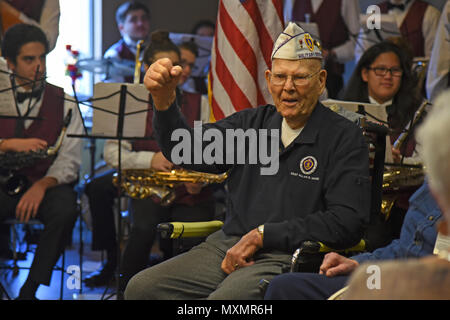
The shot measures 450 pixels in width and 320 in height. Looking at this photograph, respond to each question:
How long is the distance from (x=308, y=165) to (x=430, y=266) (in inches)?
62.4

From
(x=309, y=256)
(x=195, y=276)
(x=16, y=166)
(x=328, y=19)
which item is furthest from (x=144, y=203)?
(x=328, y=19)

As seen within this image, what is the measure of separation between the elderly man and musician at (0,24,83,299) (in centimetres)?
157

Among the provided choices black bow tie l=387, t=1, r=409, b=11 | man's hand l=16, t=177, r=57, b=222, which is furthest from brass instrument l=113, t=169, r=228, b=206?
black bow tie l=387, t=1, r=409, b=11

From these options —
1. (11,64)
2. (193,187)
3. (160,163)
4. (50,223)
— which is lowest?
(50,223)

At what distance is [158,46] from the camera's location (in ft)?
14.5

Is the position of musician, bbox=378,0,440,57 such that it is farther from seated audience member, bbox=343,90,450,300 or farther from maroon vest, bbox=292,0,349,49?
seated audience member, bbox=343,90,450,300

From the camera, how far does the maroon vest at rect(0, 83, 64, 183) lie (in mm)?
4355

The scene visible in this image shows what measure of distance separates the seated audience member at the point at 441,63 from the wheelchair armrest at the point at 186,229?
9.07ft

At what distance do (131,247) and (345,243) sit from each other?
6.01 feet

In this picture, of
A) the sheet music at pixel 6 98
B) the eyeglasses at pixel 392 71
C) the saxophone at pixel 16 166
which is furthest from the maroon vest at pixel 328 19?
the sheet music at pixel 6 98

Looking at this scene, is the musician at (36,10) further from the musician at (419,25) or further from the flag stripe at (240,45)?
the musician at (419,25)

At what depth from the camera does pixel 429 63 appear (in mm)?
5172

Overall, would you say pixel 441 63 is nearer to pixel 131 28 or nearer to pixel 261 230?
pixel 261 230
